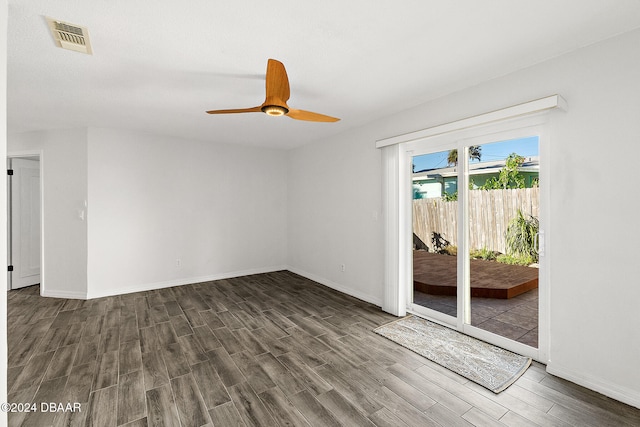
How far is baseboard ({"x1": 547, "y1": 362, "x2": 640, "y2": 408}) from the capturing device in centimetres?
196

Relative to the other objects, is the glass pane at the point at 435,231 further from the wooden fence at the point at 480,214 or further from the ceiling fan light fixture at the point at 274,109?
the ceiling fan light fixture at the point at 274,109

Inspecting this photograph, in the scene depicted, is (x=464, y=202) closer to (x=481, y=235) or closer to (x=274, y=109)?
(x=481, y=235)

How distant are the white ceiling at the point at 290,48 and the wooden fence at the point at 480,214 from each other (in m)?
1.13

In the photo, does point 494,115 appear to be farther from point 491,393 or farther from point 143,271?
point 143,271

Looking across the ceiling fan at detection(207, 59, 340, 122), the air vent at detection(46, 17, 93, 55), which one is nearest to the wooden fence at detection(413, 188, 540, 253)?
the ceiling fan at detection(207, 59, 340, 122)

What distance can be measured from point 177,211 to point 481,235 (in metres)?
4.55

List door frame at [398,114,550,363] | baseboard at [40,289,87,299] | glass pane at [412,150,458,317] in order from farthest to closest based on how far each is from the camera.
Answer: baseboard at [40,289,87,299] → glass pane at [412,150,458,317] → door frame at [398,114,550,363]

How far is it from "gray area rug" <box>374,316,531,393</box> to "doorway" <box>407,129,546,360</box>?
0.49 ft

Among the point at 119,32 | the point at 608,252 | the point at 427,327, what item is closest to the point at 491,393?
the point at 427,327

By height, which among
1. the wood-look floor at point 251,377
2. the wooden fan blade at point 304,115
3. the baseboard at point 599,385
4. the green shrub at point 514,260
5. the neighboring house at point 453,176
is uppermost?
the wooden fan blade at point 304,115

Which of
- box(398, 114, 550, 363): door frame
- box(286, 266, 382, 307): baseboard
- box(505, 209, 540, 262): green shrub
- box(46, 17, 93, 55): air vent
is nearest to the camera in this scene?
box(46, 17, 93, 55): air vent

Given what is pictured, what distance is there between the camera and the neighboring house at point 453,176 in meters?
2.61

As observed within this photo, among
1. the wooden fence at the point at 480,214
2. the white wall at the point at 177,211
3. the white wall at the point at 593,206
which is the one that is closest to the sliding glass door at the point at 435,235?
the wooden fence at the point at 480,214

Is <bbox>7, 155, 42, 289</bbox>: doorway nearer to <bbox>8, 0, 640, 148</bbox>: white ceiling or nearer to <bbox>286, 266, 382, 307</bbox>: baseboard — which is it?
<bbox>8, 0, 640, 148</bbox>: white ceiling
